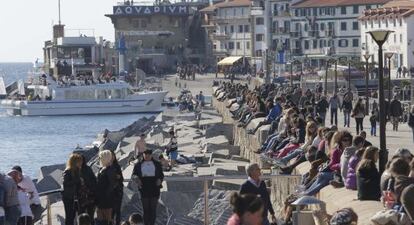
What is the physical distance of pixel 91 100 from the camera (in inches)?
3944

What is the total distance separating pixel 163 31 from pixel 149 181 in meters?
136

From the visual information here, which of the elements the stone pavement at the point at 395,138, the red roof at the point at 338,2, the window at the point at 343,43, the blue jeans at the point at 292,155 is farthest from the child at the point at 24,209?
the red roof at the point at 338,2

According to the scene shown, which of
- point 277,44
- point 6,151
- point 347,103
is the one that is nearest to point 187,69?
point 277,44

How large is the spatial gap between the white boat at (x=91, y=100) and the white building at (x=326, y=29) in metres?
21.4

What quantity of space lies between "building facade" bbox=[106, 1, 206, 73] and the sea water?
3993cm

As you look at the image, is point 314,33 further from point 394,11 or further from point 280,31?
point 394,11

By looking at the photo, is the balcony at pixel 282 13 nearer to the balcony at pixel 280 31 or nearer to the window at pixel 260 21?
the balcony at pixel 280 31

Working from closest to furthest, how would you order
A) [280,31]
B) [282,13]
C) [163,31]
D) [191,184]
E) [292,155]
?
[191,184] → [292,155] → [280,31] → [282,13] → [163,31]

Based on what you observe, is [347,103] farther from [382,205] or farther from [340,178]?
[382,205]

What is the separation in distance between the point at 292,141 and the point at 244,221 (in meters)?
13.4

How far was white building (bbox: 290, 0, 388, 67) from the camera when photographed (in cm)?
12000

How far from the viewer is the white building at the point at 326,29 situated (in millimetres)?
120000

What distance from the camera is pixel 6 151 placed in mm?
71438

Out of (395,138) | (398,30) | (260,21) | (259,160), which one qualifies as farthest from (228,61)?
Result: (259,160)
